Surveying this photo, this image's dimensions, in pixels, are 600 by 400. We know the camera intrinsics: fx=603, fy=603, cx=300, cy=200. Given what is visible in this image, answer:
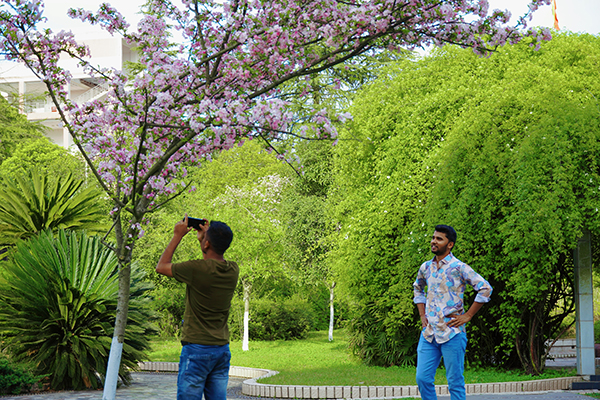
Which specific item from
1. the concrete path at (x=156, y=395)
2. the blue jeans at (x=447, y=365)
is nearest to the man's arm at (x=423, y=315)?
the blue jeans at (x=447, y=365)

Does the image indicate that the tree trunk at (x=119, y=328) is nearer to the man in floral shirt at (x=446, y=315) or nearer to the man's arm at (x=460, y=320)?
the man in floral shirt at (x=446, y=315)

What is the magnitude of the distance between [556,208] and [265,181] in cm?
1931

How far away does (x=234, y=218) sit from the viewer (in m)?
17.9

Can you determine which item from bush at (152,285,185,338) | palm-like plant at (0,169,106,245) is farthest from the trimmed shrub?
palm-like plant at (0,169,106,245)

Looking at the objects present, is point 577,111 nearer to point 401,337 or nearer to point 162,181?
point 401,337

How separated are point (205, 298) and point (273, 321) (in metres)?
18.3

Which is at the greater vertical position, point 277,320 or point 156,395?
point 277,320

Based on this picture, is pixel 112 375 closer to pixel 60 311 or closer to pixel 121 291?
pixel 121 291

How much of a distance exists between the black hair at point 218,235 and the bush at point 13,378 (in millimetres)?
5815

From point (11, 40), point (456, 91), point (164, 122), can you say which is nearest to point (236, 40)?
point (164, 122)

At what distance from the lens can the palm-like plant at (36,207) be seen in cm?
1119

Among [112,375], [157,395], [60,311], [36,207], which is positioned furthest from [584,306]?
[36,207]

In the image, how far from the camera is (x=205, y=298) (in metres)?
3.73

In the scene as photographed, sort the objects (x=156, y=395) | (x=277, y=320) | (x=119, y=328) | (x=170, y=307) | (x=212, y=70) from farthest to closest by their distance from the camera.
A: (x=277, y=320)
(x=170, y=307)
(x=156, y=395)
(x=212, y=70)
(x=119, y=328)
